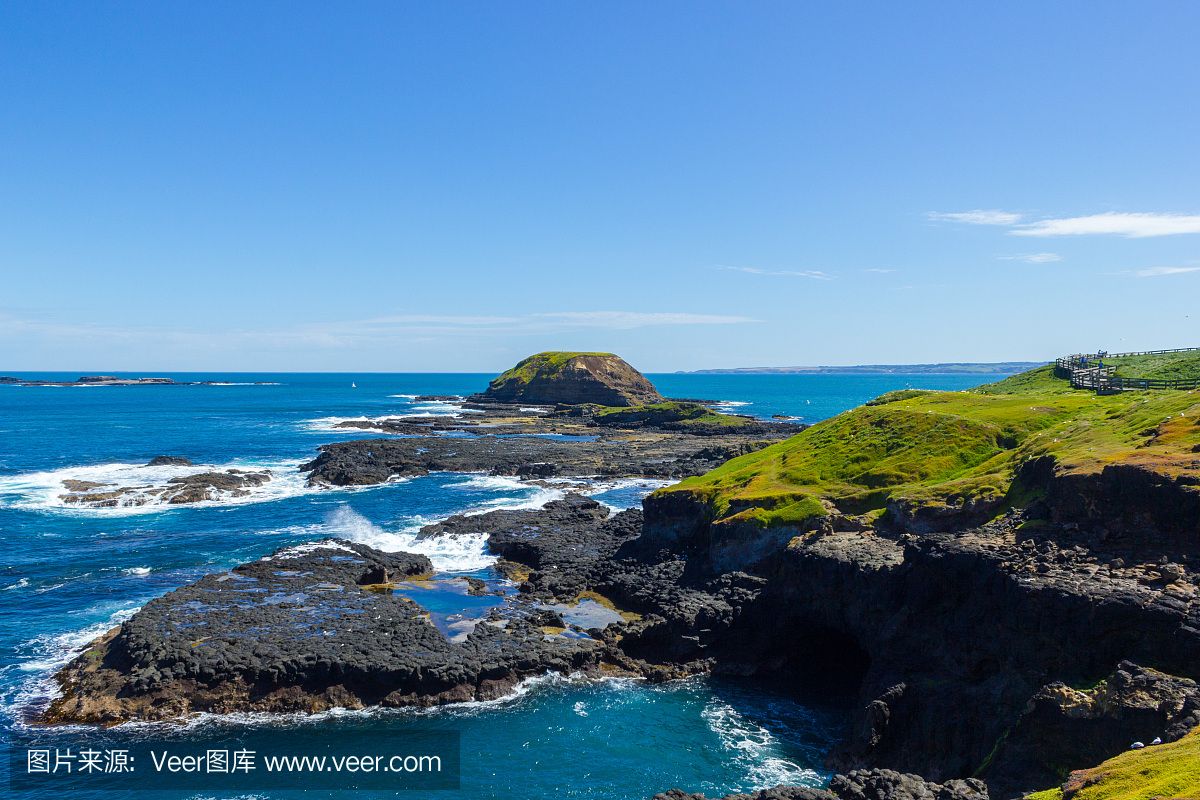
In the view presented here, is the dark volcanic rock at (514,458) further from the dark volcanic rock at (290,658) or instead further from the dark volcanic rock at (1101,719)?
the dark volcanic rock at (1101,719)

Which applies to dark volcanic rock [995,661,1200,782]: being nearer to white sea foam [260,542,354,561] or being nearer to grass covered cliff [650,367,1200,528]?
grass covered cliff [650,367,1200,528]

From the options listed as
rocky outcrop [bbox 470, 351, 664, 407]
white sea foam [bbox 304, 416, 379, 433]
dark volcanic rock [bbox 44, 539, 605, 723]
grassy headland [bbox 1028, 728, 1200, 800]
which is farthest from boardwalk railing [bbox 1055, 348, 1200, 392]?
white sea foam [bbox 304, 416, 379, 433]

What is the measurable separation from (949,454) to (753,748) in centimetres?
2506

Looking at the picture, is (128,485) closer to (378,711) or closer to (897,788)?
(378,711)

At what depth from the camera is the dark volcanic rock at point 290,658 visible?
98.2 feet

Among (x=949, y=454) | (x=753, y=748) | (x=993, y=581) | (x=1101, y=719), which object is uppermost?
(x=949, y=454)

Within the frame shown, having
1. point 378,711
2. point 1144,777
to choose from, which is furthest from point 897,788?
point 378,711

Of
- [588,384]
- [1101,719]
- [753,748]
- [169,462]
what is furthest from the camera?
[588,384]

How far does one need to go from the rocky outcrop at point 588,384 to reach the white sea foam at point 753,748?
144 metres

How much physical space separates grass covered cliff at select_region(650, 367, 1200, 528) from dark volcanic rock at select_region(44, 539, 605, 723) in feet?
54.8

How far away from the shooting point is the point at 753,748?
27.6 metres

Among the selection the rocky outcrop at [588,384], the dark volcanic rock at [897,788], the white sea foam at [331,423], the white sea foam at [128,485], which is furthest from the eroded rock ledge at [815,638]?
the rocky outcrop at [588,384]

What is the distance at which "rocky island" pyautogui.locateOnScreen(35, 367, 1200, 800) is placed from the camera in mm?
20703

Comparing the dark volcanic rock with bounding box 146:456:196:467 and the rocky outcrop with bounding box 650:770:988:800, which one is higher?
the dark volcanic rock with bounding box 146:456:196:467
